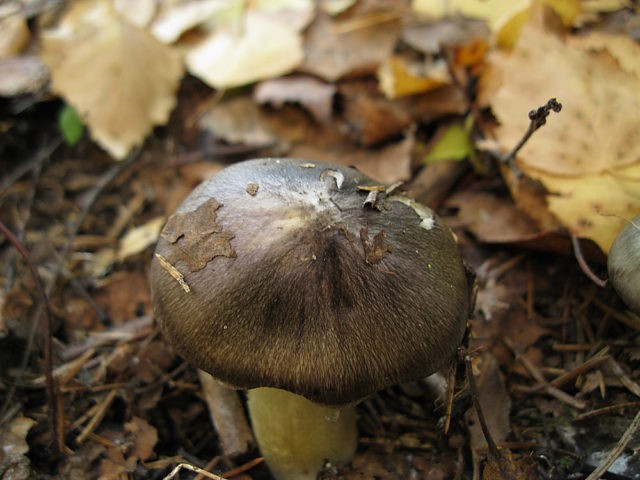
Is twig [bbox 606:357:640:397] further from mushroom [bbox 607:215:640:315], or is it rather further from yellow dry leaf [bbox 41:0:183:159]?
yellow dry leaf [bbox 41:0:183:159]

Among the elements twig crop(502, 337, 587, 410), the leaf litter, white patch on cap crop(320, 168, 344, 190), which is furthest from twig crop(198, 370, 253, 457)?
twig crop(502, 337, 587, 410)

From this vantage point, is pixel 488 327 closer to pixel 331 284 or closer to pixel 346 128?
pixel 331 284

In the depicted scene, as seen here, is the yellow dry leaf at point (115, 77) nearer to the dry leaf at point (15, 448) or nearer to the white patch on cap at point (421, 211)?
the dry leaf at point (15, 448)

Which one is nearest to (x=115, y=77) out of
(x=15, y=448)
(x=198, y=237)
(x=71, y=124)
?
(x=71, y=124)

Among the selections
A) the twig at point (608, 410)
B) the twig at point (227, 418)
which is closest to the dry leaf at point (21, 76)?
the twig at point (227, 418)

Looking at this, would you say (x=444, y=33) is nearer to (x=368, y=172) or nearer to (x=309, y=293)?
(x=368, y=172)
